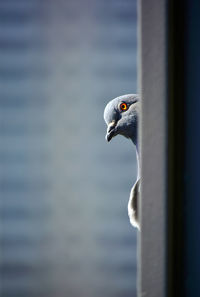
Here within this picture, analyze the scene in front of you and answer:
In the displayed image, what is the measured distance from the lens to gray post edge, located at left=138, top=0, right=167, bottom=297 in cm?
84

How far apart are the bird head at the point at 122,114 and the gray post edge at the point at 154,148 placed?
1177mm

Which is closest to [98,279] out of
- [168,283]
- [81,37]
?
[81,37]

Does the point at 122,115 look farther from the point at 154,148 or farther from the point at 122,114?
the point at 154,148

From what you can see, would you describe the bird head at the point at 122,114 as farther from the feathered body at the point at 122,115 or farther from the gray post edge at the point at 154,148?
the gray post edge at the point at 154,148

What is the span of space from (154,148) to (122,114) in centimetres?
122

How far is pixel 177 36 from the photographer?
875 mm

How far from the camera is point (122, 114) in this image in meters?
2.05

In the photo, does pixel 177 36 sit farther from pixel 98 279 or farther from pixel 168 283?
pixel 98 279

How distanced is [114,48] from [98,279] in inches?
73.5

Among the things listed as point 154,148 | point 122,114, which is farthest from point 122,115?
point 154,148

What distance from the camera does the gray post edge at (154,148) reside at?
2.76 ft

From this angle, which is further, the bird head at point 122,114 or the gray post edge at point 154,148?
the bird head at point 122,114

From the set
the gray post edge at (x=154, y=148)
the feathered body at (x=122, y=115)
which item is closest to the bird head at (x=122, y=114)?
the feathered body at (x=122, y=115)

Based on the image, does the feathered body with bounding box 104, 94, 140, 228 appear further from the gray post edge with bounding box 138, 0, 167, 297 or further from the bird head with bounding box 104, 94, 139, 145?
the gray post edge with bounding box 138, 0, 167, 297
